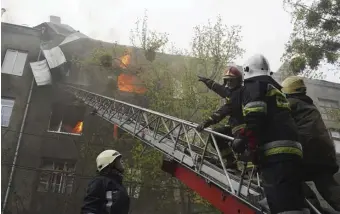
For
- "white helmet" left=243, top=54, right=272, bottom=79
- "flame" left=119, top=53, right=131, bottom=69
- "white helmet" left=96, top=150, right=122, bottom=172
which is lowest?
"white helmet" left=96, top=150, right=122, bottom=172

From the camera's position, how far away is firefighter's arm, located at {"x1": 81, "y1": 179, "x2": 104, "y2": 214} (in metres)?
2.92

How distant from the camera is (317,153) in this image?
3.77 m

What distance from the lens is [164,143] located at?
6543 mm

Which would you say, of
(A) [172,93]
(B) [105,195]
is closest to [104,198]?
(B) [105,195]

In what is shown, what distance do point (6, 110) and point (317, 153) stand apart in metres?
14.6

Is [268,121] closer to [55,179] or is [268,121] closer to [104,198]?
[104,198]

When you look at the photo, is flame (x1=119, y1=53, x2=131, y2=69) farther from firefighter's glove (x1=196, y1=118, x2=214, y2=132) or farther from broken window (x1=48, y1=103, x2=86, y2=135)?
firefighter's glove (x1=196, y1=118, x2=214, y2=132)

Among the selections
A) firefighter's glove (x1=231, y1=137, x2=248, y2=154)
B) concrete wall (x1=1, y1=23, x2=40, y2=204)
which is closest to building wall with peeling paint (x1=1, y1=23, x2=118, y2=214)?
concrete wall (x1=1, y1=23, x2=40, y2=204)

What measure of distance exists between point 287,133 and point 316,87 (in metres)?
20.4

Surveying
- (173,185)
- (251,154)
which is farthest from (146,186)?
(251,154)

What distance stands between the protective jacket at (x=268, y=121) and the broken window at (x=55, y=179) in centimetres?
1217

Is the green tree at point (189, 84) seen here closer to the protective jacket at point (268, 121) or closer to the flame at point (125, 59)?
the flame at point (125, 59)

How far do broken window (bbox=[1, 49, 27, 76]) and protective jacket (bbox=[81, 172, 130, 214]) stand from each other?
47.8 feet

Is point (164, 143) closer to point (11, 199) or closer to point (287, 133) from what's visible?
point (287, 133)
